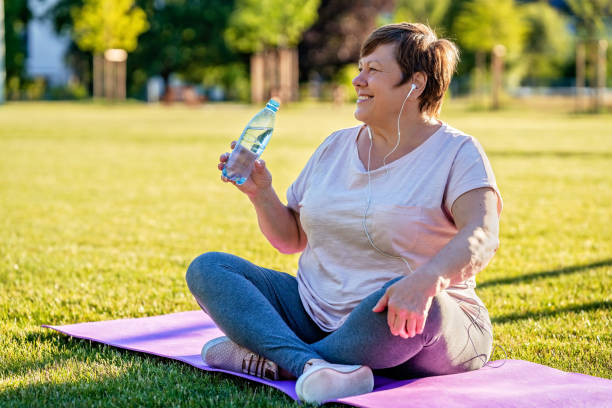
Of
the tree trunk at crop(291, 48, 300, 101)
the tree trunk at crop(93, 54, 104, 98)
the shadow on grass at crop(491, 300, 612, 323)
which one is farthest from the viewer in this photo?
the tree trunk at crop(93, 54, 104, 98)

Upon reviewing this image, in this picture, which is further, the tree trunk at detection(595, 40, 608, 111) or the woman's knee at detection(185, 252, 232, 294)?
the tree trunk at detection(595, 40, 608, 111)

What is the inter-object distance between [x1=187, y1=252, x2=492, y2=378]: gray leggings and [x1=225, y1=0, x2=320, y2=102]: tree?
39.6m

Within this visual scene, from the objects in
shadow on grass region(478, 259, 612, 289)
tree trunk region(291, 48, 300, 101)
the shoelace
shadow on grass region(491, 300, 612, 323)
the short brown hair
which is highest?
tree trunk region(291, 48, 300, 101)

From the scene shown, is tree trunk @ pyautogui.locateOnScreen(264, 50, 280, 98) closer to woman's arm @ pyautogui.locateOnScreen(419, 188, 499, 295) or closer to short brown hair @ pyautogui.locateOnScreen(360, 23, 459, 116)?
short brown hair @ pyautogui.locateOnScreen(360, 23, 459, 116)

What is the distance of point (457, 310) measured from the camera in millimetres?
3299

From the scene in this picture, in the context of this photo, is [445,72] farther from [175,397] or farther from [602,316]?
[602,316]

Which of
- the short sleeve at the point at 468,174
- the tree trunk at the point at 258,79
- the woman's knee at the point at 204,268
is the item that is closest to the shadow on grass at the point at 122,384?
the woman's knee at the point at 204,268

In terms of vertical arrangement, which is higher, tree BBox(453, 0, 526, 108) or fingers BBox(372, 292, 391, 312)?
tree BBox(453, 0, 526, 108)

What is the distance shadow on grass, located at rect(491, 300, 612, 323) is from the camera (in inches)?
196

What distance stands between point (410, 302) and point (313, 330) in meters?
0.84

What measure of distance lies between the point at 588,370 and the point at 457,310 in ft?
3.25

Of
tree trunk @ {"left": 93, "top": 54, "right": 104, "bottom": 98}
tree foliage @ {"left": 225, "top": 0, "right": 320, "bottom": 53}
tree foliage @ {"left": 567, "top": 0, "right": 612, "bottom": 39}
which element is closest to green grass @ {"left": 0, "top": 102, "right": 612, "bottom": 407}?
tree foliage @ {"left": 225, "top": 0, "right": 320, "bottom": 53}

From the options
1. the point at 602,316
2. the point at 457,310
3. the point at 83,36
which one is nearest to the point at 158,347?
the point at 457,310

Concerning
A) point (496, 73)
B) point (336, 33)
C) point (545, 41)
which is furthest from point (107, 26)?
point (545, 41)
